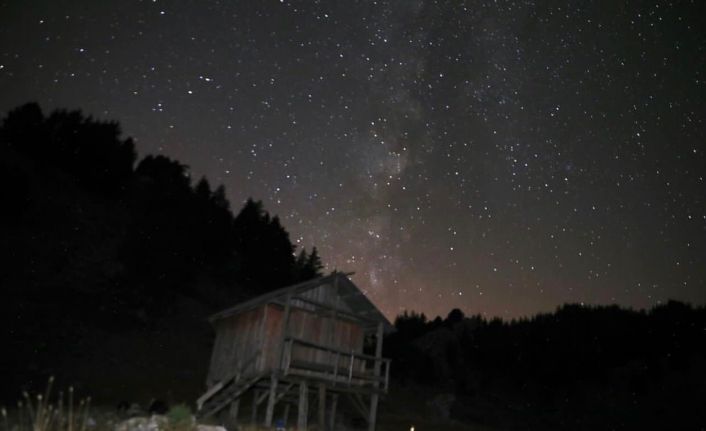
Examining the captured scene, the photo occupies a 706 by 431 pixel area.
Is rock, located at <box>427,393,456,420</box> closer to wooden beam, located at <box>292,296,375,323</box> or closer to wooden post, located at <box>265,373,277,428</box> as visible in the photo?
wooden beam, located at <box>292,296,375,323</box>

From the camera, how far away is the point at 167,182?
2112 inches

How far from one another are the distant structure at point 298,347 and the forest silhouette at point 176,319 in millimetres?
7540

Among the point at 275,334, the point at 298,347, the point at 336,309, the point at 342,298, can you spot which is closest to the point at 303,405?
the point at 298,347

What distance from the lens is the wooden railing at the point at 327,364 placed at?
18938 mm

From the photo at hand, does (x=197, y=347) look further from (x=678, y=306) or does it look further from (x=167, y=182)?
(x=678, y=306)

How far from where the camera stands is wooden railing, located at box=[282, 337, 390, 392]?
18.9 meters

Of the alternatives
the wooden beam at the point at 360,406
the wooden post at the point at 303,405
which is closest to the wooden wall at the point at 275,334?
the wooden post at the point at 303,405

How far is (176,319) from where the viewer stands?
41281mm

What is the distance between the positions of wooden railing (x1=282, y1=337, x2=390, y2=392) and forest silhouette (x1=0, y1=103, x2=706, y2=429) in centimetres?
1002

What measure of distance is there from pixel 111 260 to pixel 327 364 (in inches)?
1159

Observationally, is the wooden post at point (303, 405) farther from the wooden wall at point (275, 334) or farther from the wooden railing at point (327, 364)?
the wooden wall at point (275, 334)

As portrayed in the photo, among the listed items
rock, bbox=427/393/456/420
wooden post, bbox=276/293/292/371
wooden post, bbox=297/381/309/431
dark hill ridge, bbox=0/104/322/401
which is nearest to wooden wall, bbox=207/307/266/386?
wooden post, bbox=276/293/292/371

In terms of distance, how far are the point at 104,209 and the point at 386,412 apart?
106 feet

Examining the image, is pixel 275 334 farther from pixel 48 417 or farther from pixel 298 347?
pixel 48 417
